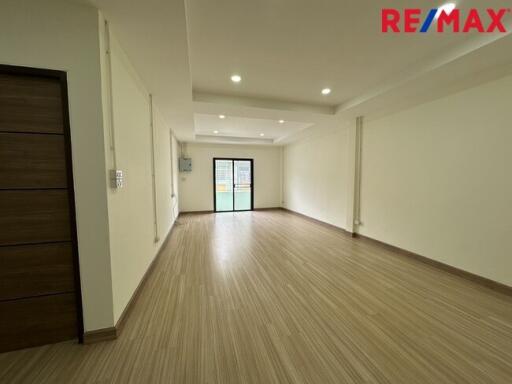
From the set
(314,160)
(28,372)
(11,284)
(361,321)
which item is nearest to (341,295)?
(361,321)

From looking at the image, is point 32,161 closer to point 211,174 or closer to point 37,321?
point 37,321

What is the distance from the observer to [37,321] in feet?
5.14

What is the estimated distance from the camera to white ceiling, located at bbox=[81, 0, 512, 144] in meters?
1.71

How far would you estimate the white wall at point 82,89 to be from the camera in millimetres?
1402

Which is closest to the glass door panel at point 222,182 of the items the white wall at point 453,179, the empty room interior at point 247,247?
the empty room interior at point 247,247

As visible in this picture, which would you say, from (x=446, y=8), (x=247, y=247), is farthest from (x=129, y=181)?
(x=446, y=8)

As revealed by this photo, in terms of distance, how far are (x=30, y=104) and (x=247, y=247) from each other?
3.32 m

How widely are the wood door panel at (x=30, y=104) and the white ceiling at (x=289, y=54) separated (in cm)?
73

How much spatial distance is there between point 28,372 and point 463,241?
4551 mm

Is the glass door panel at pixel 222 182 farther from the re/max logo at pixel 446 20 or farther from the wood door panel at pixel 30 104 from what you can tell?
the re/max logo at pixel 446 20

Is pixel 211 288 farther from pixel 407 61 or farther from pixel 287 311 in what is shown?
pixel 407 61

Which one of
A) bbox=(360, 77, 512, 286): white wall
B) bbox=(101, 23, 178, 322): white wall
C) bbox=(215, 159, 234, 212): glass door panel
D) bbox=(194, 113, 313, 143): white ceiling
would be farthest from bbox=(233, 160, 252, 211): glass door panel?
bbox=(101, 23, 178, 322): white wall

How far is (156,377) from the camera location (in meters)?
1.36

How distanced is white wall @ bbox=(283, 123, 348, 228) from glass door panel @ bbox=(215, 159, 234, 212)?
89.0 inches
